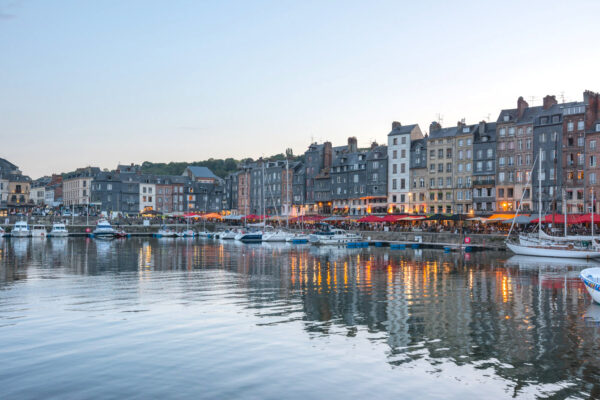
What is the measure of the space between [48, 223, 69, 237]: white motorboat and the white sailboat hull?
88212mm

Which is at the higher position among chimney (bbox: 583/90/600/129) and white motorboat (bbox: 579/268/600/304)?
chimney (bbox: 583/90/600/129)

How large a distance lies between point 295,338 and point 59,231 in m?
107

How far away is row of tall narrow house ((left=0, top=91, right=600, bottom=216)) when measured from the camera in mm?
86625

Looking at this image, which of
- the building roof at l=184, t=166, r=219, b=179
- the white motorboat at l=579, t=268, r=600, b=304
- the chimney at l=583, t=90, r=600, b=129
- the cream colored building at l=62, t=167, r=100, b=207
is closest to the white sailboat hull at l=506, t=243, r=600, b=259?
the chimney at l=583, t=90, r=600, b=129

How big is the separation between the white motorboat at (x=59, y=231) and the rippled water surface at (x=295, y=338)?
80.8 metres

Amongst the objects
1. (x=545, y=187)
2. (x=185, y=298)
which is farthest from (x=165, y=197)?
(x=185, y=298)

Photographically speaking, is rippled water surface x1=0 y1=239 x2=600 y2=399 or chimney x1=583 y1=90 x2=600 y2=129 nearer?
rippled water surface x1=0 y1=239 x2=600 y2=399

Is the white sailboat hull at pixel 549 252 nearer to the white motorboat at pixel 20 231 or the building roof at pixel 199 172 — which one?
the white motorboat at pixel 20 231

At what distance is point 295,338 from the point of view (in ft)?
72.8

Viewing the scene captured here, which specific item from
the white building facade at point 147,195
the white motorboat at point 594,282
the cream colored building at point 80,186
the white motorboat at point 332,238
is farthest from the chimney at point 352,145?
the white motorboat at point 594,282

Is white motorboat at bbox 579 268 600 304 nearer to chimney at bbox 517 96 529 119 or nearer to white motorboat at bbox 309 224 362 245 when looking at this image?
white motorboat at bbox 309 224 362 245

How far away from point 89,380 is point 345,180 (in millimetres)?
107548

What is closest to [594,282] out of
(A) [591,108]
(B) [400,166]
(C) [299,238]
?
(A) [591,108]

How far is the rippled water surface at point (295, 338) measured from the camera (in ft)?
54.6
